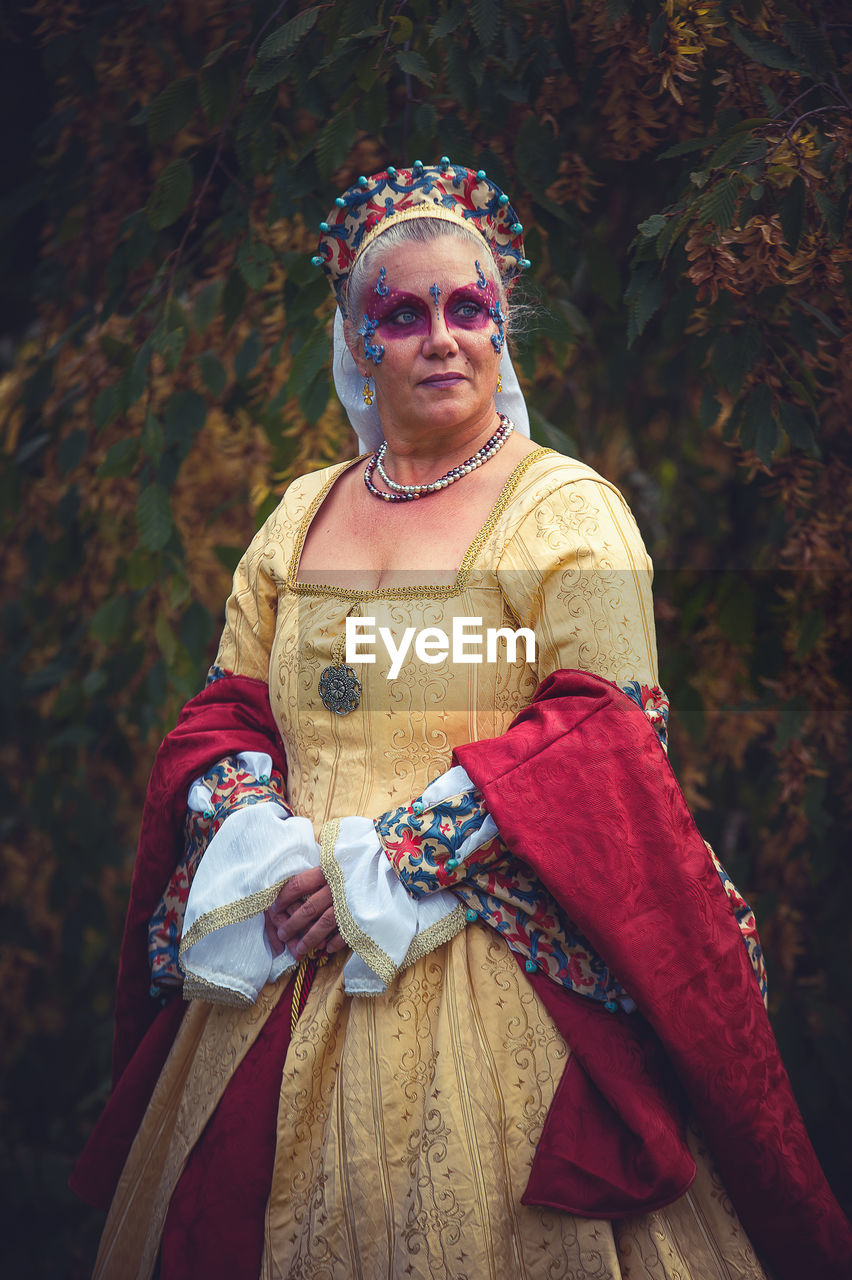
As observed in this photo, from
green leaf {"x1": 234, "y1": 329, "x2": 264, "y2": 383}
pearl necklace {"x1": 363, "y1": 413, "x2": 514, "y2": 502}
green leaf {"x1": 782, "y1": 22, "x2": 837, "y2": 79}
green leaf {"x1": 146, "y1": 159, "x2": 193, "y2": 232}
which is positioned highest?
green leaf {"x1": 146, "y1": 159, "x2": 193, "y2": 232}

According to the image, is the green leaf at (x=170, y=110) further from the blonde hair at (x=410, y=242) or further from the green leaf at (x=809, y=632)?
the green leaf at (x=809, y=632)

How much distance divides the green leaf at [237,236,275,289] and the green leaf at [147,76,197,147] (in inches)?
8.7

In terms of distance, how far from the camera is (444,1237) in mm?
1211

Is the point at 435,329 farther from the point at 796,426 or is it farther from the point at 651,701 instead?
the point at 796,426

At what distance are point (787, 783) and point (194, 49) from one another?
1.87m

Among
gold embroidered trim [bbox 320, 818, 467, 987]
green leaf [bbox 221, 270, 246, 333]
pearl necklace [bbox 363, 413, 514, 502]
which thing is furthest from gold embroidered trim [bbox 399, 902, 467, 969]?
green leaf [bbox 221, 270, 246, 333]

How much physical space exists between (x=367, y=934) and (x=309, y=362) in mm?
1116

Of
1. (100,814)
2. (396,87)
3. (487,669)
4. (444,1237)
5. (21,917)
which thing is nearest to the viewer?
(444,1237)

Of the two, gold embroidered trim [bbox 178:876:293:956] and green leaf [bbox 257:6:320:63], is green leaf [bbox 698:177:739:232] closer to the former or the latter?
green leaf [bbox 257:6:320:63]

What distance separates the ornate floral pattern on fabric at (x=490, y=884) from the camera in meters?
1.29

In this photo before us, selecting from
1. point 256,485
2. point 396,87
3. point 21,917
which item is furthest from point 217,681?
point 21,917

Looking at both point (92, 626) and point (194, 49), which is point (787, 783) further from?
point (194, 49)

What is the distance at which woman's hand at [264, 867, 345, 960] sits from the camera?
134 centimetres

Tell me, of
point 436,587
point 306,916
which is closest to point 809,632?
point 436,587
